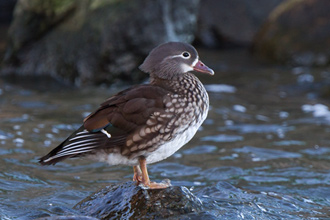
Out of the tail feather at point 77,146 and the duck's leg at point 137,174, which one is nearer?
the tail feather at point 77,146

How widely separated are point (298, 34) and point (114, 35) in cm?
375

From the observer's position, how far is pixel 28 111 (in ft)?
26.5

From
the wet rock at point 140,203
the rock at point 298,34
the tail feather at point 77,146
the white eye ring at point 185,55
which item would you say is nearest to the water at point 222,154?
the wet rock at point 140,203

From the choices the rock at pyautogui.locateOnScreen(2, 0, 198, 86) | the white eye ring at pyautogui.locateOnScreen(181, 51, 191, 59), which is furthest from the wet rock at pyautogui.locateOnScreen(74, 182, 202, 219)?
the rock at pyautogui.locateOnScreen(2, 0, 198, 86)

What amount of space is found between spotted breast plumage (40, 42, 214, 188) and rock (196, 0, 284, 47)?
8410mm

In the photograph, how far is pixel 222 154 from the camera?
667 cm

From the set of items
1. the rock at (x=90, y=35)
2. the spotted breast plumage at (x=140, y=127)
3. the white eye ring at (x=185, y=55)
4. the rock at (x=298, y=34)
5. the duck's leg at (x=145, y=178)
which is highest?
the rock at (x=298, y=34)

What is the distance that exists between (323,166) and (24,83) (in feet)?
17.5

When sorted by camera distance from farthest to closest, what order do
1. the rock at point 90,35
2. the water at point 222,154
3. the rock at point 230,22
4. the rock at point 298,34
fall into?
the rock at point 230,22
the rock at point 298,34
the rock at point 90,35
the water at point 222,154

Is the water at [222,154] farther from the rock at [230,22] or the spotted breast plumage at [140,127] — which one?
the rock at [230,22]

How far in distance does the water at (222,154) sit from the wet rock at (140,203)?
0.17m

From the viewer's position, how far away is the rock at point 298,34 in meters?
11.0

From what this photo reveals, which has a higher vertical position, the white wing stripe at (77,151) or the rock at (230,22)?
the rock at (230,22)

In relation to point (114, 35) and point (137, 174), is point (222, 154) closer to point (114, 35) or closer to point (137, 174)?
point (137, 174)
